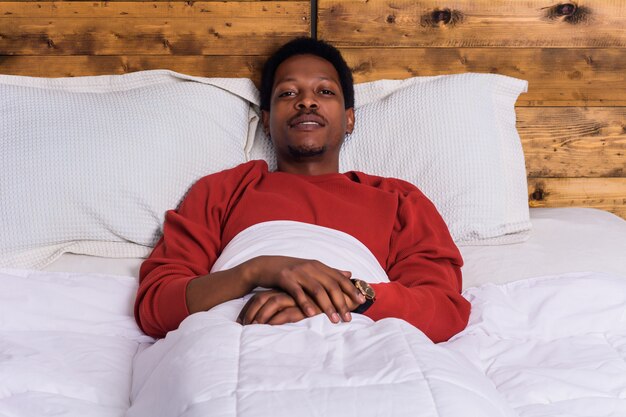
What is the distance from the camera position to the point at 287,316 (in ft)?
3.67

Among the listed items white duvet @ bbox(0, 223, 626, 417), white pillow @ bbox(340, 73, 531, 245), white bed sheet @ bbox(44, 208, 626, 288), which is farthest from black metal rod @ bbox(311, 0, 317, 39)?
white duvet @ bbox(0, 223, 626, 417)

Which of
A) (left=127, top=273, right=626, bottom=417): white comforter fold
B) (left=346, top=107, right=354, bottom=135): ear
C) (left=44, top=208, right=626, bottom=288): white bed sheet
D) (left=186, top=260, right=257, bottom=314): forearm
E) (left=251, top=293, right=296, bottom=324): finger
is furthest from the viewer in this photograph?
(left=346, top=107, right=354, bottom=135): ear

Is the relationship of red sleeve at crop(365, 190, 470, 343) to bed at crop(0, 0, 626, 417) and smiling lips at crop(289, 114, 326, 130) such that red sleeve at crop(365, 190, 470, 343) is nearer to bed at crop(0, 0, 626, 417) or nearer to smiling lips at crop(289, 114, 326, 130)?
bed at crop(0, 0, 626, 417)

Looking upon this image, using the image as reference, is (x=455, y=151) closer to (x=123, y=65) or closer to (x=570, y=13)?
(x=570, y=13)

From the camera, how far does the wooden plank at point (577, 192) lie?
1.99 meters

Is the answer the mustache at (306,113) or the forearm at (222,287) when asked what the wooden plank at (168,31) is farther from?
the forearm at (222,287)

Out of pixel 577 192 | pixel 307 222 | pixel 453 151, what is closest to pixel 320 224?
pixel 307 222

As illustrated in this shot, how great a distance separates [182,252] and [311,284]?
36 centimetres

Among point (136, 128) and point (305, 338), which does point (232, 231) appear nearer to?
point (136, 128)

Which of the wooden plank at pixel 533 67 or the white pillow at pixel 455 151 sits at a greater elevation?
the wooden plank at pixel 533 67

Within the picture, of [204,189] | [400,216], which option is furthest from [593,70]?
[204,189]

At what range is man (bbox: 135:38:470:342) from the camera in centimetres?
117

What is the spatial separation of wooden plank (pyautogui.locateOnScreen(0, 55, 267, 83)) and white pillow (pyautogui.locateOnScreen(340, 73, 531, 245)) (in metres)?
0.33

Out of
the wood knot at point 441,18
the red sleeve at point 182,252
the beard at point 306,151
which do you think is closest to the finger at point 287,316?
the red sleeve at point 182,252
